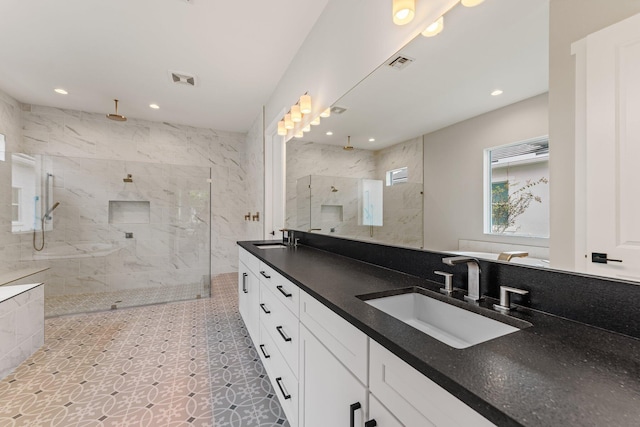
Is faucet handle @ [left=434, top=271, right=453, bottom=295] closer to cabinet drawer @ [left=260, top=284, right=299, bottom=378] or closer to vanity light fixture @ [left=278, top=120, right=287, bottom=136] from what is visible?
cabinet drawer @ [left=260, top=284, right=299, bottom=378]

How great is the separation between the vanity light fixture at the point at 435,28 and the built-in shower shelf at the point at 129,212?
435 cm

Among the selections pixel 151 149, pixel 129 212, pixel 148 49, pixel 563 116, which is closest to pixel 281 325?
pixel 563 116

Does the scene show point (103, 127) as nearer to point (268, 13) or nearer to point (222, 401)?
point (268, 13)

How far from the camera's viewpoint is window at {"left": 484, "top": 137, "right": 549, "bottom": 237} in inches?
32.1

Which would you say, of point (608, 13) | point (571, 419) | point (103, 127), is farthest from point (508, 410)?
point (103, 127)

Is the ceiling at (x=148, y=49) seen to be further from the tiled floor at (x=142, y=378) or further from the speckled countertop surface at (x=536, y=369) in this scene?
the tiled floor at (x=142, y=378)

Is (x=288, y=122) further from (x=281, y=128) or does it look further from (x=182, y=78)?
(x=182, y=78)

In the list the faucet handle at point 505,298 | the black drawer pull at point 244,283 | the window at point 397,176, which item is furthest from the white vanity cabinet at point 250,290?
the faucet handle at point 505,298

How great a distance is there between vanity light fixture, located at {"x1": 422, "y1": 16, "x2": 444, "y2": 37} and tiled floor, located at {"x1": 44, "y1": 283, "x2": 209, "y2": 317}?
148 inches

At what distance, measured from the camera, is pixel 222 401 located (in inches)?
63.2

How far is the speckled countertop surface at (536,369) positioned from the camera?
0.42m

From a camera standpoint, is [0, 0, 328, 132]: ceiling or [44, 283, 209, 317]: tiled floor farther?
[44, 283, 209, 317]: tiled floor

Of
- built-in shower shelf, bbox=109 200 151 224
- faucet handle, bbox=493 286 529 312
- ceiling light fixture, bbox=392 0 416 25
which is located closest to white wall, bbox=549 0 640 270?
faucet handle, bbox=493 286 529 312

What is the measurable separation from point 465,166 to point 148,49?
9.64 feet
